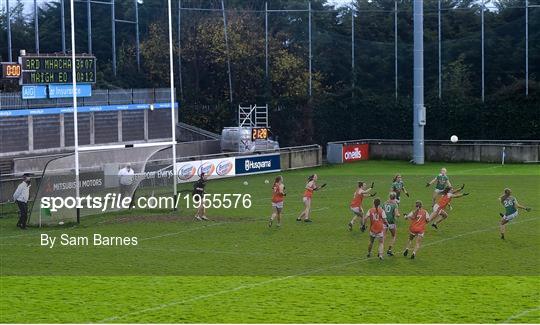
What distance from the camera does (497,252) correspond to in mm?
30281

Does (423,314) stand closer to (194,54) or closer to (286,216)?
(286,216)

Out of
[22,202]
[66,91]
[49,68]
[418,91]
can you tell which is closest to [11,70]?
[49,68]

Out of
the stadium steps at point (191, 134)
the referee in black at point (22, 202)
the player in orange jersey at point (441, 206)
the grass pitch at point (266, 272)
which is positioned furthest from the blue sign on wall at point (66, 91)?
the player in orange jersey at point (441, 206)

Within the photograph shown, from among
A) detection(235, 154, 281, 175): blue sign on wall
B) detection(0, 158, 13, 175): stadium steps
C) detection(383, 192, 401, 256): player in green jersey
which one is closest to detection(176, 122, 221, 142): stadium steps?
detection(235, 154, 281, 175): blue sign on wall

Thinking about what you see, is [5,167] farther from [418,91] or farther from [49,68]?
[418,91]

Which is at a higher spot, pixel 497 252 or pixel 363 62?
pixel 363 62

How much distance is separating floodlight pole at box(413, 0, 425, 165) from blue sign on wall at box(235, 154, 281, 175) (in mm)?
9873

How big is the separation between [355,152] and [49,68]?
2114 centimetres

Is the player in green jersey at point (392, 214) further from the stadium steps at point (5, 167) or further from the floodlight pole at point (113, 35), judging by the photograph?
the floodlight pole at point (113, 35)

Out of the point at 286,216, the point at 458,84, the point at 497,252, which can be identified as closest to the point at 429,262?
the point at 497,252

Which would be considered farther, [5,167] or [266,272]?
[5,167]

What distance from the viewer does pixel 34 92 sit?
176 feet

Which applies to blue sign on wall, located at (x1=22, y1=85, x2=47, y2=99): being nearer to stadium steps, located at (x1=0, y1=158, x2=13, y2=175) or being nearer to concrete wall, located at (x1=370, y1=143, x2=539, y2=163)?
stadium steps, located at (x1=0, y1=158, x2=13, y2=175)

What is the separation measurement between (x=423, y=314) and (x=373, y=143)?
4398cm
